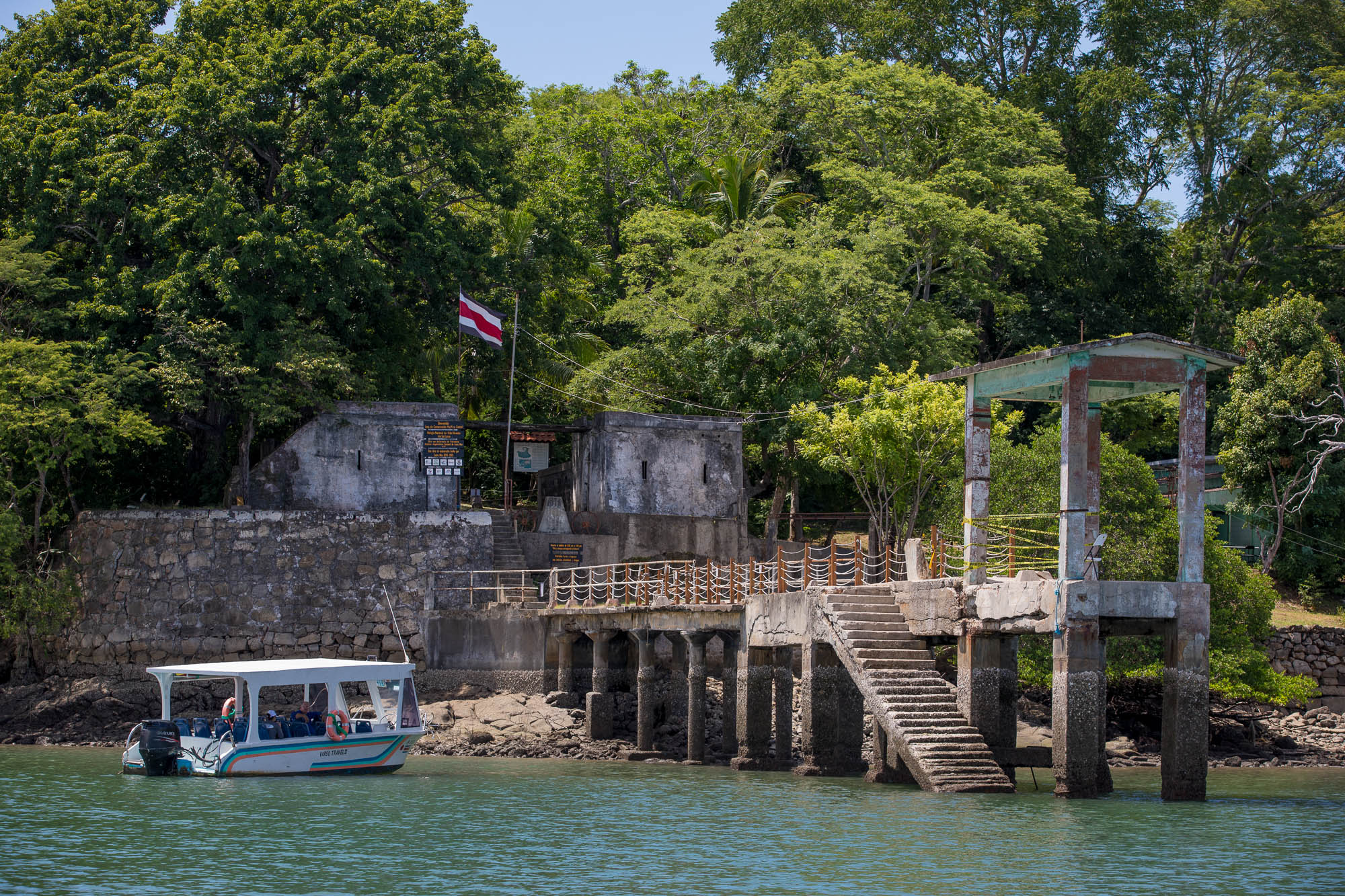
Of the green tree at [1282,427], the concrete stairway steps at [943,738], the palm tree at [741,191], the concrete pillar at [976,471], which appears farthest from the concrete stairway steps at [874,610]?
the palm tree at [741,191]

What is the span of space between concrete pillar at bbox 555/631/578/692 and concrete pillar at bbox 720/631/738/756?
7.15 meters

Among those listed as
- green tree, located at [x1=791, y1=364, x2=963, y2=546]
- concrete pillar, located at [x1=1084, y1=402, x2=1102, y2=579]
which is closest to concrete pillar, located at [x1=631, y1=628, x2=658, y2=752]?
green tree, located at [x1=791, y1=364, x2=963, y2=546]

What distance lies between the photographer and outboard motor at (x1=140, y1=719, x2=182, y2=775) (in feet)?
105

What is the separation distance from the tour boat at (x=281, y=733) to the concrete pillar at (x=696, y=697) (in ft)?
20.6

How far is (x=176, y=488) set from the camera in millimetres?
49781

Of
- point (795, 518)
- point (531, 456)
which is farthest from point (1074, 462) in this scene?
Answer: point (531, 456)

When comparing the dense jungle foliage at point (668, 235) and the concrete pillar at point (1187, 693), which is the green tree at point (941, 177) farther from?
the concrete pillar at point (1187, 693)

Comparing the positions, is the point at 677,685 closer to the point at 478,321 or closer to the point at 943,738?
the point at 478,321

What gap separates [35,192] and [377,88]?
1045 cm

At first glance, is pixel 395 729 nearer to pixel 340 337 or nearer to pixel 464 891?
pixel 464 891

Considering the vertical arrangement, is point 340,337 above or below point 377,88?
below

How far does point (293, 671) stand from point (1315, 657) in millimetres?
29013

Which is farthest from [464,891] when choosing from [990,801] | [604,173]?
[604,173]

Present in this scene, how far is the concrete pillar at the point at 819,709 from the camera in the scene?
3020 centimetres
